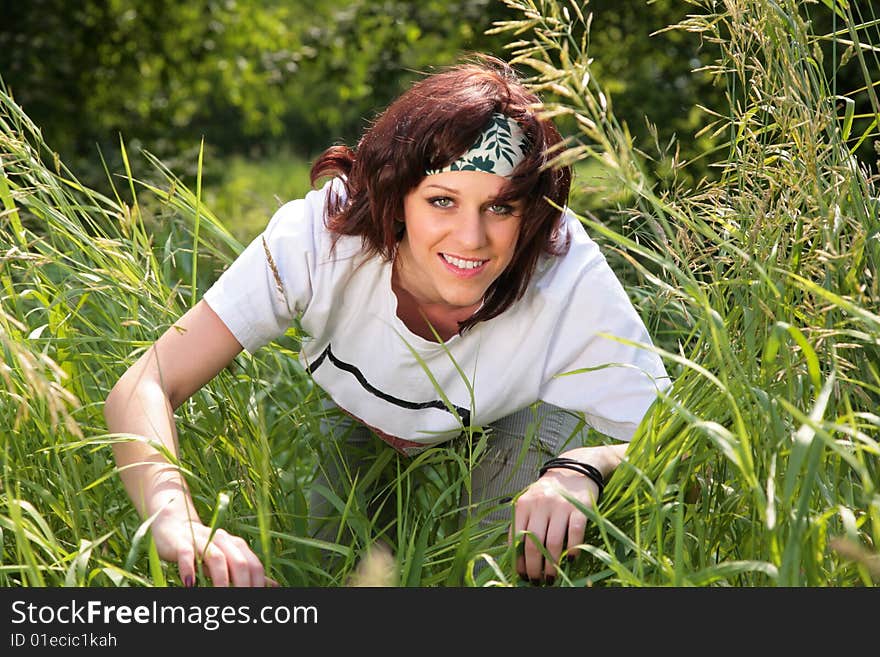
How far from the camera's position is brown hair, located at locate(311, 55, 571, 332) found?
1.85 meters

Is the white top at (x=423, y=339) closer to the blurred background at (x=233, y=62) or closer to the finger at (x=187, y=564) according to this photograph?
the finger at (x=187, y=564)

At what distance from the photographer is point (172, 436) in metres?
1.72

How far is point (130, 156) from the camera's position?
17.0 ft

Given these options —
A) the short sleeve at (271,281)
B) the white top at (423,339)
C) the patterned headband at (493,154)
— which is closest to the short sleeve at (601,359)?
the white top at (423,339)

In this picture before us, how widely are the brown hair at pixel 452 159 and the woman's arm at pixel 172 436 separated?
13.3 inches

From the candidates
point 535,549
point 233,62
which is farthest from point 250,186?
point 535,549

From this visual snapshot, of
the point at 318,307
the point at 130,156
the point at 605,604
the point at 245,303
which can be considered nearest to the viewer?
the point at 605,604

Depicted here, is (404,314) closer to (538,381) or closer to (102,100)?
(538,381)

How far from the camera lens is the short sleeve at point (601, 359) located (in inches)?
74.2

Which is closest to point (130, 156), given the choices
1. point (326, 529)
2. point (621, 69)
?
point (621, 69)

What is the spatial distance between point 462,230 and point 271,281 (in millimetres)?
355

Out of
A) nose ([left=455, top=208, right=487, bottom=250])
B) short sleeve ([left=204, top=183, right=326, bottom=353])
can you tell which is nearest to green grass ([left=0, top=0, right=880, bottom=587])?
short sleeve ([left=204, top=183, right=326, bottom=353])

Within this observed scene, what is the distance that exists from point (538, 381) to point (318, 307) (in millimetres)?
420

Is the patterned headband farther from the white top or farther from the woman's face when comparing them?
the white top
